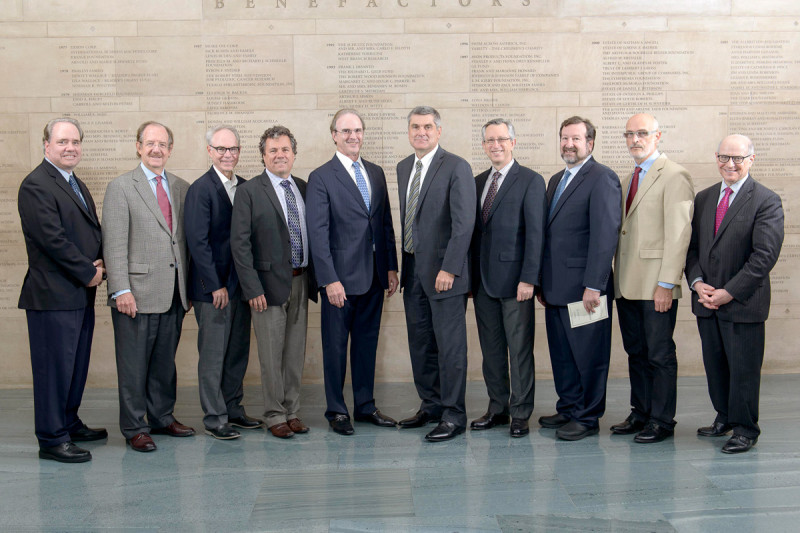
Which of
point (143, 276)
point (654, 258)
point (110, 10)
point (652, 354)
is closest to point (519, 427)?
point (652, 354)

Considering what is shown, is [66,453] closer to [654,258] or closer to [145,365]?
[145,365]

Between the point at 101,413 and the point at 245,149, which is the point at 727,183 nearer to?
the point at 245,149

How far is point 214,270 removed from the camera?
3.87m

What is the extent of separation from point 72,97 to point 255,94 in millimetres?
1351

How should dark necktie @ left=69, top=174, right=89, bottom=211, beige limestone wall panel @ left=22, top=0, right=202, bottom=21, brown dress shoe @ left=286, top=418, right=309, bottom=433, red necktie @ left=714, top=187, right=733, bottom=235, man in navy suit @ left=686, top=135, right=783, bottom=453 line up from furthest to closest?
beige limestone wall panel @ left=22, top=0, right=202, bottom=21 → brown dress shoe @ left=286, top=418, right=309, bottom=433 → dark necktie @ left=69, top=174, right=89, bottom=211 → red necktie @ left=714, top=187, right=733, bottom=235 → man in navy suit @ left=686, top=135, right=783, bottom=453

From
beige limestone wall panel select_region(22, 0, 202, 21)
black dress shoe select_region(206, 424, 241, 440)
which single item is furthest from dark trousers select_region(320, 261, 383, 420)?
beige limestone wall panel select_region(22, 0, 202, 21)

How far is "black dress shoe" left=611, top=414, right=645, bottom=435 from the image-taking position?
3.94 meters

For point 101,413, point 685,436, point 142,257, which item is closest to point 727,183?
point 685,436

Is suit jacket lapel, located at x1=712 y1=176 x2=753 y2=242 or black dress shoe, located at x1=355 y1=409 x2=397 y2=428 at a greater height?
suit jacket lapel, located at x1=712 y1=176 x2=753 y2=242

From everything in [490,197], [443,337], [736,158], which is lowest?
[443,337]

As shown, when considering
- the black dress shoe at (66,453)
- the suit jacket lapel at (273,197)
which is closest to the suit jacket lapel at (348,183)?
the suit jacket lapel at (273,197)

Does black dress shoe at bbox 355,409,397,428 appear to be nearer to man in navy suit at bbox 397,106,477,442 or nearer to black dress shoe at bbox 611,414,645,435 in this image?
man in navy suit at bbox 397,106,477,442

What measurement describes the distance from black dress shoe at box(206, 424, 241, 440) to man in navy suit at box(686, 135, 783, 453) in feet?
8.53

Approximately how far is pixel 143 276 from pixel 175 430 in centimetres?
89
